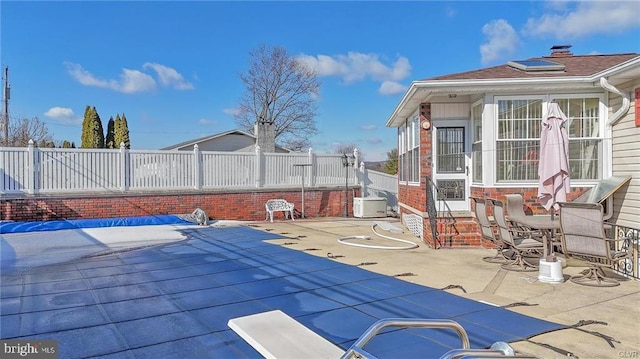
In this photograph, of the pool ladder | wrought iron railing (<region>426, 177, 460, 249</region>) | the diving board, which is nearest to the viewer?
the pool ladder

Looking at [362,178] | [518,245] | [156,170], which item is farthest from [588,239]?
[156,170]

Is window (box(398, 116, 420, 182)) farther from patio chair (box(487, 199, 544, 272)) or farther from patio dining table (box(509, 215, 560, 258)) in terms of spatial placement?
patio dining table (box(509, 215, 560, 258))

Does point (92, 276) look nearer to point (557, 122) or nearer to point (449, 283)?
point (449, 283)

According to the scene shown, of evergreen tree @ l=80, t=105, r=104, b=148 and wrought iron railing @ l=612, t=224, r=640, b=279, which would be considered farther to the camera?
evergreen tree @ l=80, t=105, r=104, b=148

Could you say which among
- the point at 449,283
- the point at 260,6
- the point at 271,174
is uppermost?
the point at 260,6

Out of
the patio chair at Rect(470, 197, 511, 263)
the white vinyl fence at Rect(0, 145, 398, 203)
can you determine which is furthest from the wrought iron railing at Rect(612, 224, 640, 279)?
the white vinyl fence at Rect(0, 145, 398, 203)

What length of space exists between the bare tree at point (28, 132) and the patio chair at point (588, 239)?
1175 inches

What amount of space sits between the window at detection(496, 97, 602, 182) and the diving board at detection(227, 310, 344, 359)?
6025 mm

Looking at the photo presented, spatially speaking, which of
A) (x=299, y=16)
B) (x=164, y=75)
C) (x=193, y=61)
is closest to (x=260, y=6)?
(x=299, y=16)

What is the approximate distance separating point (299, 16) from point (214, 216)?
33.8ft

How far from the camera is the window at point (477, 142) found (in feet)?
27.6

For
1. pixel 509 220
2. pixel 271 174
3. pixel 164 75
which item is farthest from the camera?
pixel 164 75

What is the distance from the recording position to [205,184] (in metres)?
13.0

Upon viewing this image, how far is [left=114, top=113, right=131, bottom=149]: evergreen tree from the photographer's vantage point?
25248 millimetres
